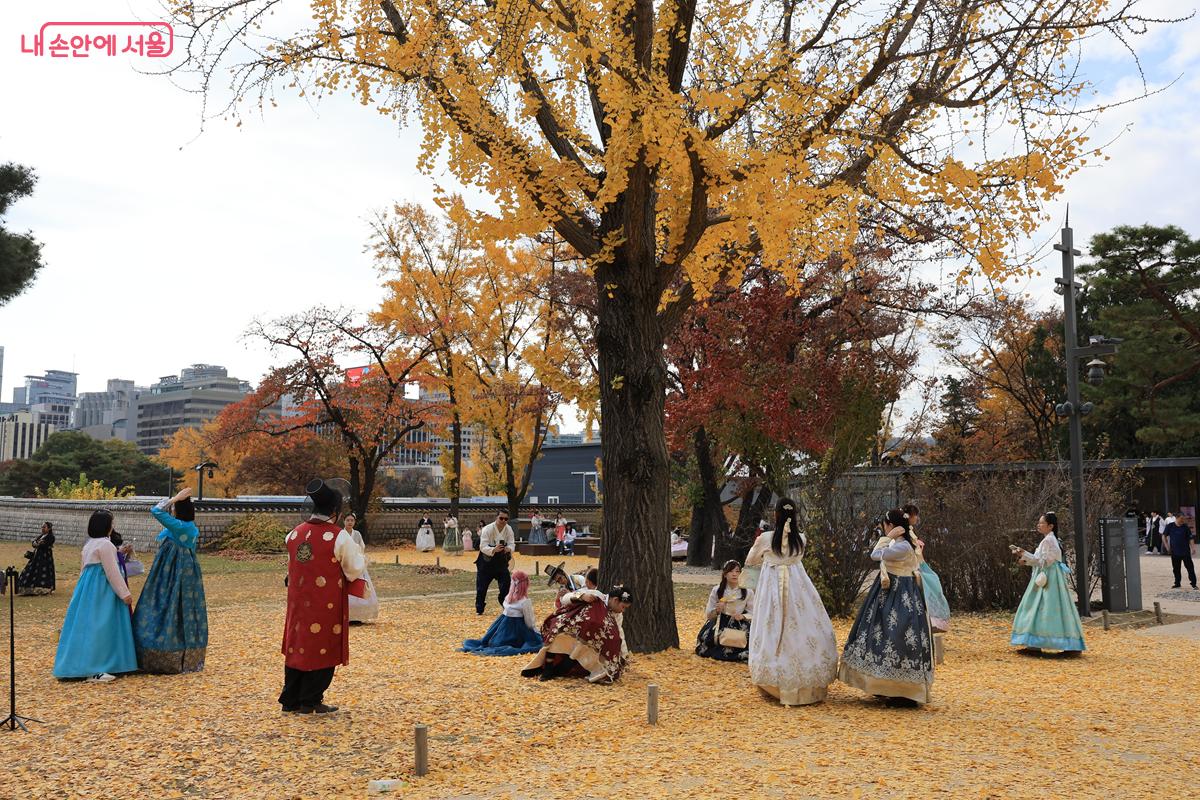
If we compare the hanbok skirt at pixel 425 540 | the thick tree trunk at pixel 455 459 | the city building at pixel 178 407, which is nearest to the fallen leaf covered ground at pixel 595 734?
the hanbok skirt at pixel 425 540

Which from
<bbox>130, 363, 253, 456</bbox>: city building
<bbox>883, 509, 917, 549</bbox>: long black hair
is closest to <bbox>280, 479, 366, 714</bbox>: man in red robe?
<bbox>883, 509, 917, 549</bbox>: long black hair

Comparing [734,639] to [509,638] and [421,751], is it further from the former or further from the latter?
[421,751]

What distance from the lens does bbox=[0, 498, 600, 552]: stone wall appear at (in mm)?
25684

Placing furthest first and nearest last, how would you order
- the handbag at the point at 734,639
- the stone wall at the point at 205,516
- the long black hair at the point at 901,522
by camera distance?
the stone wall at the point at 205,516 < the handbag at the point at 734,639 < the long black hair at the point at 901,522

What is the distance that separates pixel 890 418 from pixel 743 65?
24603mm

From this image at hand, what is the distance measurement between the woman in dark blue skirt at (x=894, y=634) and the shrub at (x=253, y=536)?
21128 mm

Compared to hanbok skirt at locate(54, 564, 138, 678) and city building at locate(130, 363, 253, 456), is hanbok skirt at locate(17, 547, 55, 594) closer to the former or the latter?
hanbok skirt at locate(54, 564, 138, 678)

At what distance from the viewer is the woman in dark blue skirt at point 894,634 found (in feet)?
23.4

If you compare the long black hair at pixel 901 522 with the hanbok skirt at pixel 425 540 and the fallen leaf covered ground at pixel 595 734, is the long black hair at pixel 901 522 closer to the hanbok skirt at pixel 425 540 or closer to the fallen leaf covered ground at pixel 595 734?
the fallen leaf covered ground at pixel 595 734

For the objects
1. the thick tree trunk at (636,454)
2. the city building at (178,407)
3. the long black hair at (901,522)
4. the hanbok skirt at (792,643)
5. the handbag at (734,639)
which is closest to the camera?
the hanbok skirt at (792,643)

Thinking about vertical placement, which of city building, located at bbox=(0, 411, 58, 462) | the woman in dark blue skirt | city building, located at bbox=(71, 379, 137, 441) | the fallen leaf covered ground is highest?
city building, located at bbox=(71, 379, 137, 441)

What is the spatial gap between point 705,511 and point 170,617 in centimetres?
1637

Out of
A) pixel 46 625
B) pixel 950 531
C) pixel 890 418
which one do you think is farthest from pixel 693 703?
pixel 890 418

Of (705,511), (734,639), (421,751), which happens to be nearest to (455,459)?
(705,511)
